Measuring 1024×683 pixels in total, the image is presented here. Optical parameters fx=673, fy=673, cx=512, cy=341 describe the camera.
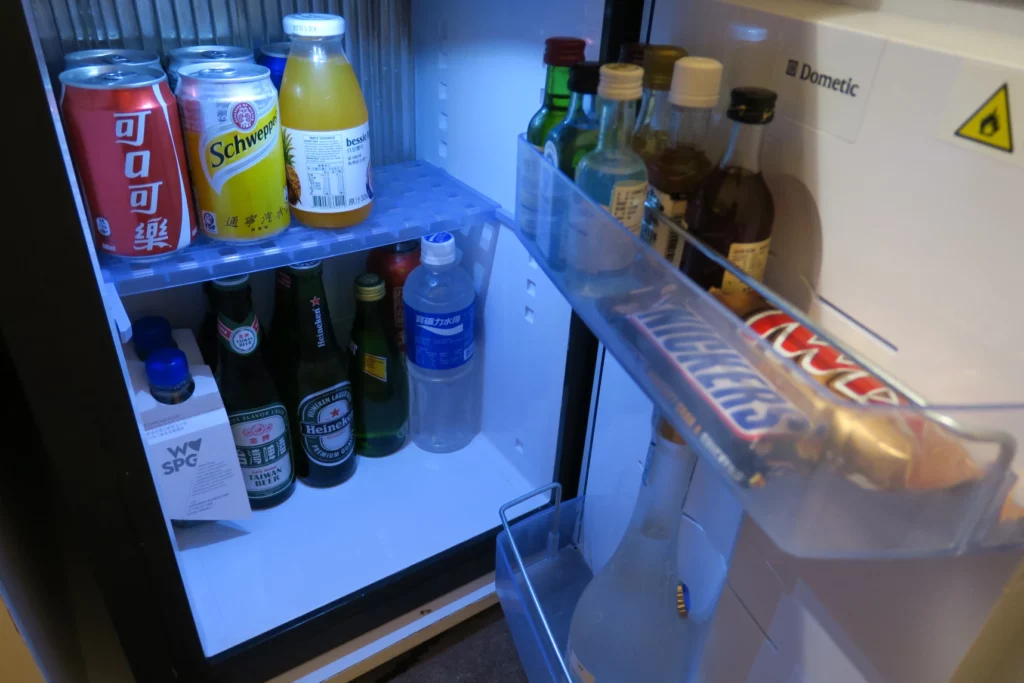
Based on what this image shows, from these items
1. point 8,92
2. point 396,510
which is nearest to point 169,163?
point 8,92

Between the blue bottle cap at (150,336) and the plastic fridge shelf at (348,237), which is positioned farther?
the blue bottle cap at (150,336)

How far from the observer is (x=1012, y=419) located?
0.32m

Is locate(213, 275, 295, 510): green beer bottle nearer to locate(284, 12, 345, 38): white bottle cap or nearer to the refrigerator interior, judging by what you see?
the refrigerator interior

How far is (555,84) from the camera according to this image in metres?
0.64

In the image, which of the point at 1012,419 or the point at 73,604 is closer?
the point at 1012,419

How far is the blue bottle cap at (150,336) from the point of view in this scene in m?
0.93

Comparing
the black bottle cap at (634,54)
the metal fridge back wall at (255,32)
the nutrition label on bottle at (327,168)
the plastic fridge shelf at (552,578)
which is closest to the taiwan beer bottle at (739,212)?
the black bottle cap at (634,54)

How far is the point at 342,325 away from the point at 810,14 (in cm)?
93

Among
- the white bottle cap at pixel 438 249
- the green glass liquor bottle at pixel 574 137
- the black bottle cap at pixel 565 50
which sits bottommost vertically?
the white bottle cap at pixel 438 249

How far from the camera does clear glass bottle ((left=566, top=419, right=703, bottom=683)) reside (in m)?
0.66

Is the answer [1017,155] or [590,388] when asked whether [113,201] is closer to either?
[590,388]

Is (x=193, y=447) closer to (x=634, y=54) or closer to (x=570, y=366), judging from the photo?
(x=570, y=366)

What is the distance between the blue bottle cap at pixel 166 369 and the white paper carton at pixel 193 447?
0.03 m

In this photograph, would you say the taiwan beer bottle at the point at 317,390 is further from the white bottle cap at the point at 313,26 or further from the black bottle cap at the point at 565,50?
the black bottle cap at the point at 565,50
